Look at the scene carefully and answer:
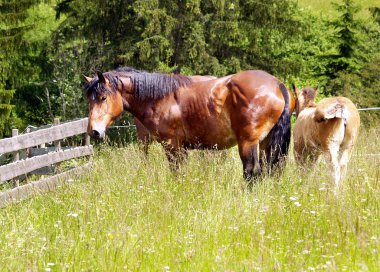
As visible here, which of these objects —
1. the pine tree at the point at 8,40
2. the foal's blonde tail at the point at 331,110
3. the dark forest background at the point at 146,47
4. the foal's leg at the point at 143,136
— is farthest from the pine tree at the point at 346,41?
the foal's blonde tail at the point at 331,110

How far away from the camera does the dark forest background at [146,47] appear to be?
58.4ft

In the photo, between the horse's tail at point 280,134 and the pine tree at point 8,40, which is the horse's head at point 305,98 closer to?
the horse's tail at point 280,134

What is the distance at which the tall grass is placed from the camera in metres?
5.18

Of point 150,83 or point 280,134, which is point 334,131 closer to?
point 280,134

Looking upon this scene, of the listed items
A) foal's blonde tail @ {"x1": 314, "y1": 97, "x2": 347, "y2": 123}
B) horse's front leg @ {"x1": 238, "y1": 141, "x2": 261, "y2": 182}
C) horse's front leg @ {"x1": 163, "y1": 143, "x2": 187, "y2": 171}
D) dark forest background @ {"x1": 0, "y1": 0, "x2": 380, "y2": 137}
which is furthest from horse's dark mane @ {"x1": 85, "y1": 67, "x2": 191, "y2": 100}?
dark forest background @ {"x1": 0, "y1": 0, "x2": 380, "y2": 137}

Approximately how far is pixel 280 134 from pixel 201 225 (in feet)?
8.43

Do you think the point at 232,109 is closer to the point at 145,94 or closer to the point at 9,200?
the point at 145,94

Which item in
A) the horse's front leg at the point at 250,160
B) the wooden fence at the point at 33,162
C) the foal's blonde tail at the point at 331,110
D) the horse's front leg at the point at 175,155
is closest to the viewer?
the horse's front leg at the point at 250,160

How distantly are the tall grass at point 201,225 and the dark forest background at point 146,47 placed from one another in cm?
961

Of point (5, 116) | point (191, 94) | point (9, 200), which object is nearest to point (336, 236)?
point (191, 94)

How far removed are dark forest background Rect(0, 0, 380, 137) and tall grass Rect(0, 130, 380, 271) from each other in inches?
378

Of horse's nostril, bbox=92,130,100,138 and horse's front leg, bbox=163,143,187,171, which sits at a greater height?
horse's nostril, bbox=92,130,100,138

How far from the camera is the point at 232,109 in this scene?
27.6 feet

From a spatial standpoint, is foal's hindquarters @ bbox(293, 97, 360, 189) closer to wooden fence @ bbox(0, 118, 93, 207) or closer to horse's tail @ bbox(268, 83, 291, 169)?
horse's tail @ bbox(268, 83, 291, 169)
